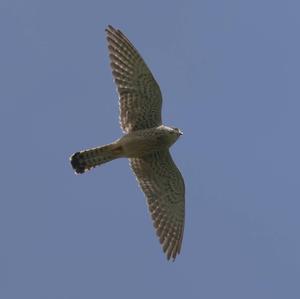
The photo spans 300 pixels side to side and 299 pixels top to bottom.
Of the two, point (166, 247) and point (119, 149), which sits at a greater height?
point (119, 149)

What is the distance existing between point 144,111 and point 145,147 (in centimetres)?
86

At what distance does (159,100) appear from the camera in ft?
62.0

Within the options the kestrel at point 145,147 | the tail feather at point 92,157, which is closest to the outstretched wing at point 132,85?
the kestrel at point 145,147

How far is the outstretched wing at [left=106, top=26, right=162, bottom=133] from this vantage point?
1878 centimetres

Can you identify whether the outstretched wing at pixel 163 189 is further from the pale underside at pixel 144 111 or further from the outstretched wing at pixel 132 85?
the outstretched wing at pixel 132 85

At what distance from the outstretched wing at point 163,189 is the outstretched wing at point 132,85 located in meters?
0.83

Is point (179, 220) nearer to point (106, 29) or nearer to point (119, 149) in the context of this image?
point (119, 149)

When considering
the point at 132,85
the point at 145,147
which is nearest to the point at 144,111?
the point at 132,85

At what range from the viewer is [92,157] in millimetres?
18297

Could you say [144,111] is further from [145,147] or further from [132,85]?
[145,147]

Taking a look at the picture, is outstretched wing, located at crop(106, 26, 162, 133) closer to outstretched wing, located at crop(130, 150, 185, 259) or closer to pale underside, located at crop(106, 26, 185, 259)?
pale underside, located at crop(106, 26, 185, 259)

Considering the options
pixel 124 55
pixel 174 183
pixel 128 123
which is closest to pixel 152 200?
pixel 174 183

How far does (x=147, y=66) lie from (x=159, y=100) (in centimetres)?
78

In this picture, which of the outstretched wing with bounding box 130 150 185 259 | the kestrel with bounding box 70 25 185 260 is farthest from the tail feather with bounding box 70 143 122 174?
the outstretched wing with bounding box 130 150 185 259
